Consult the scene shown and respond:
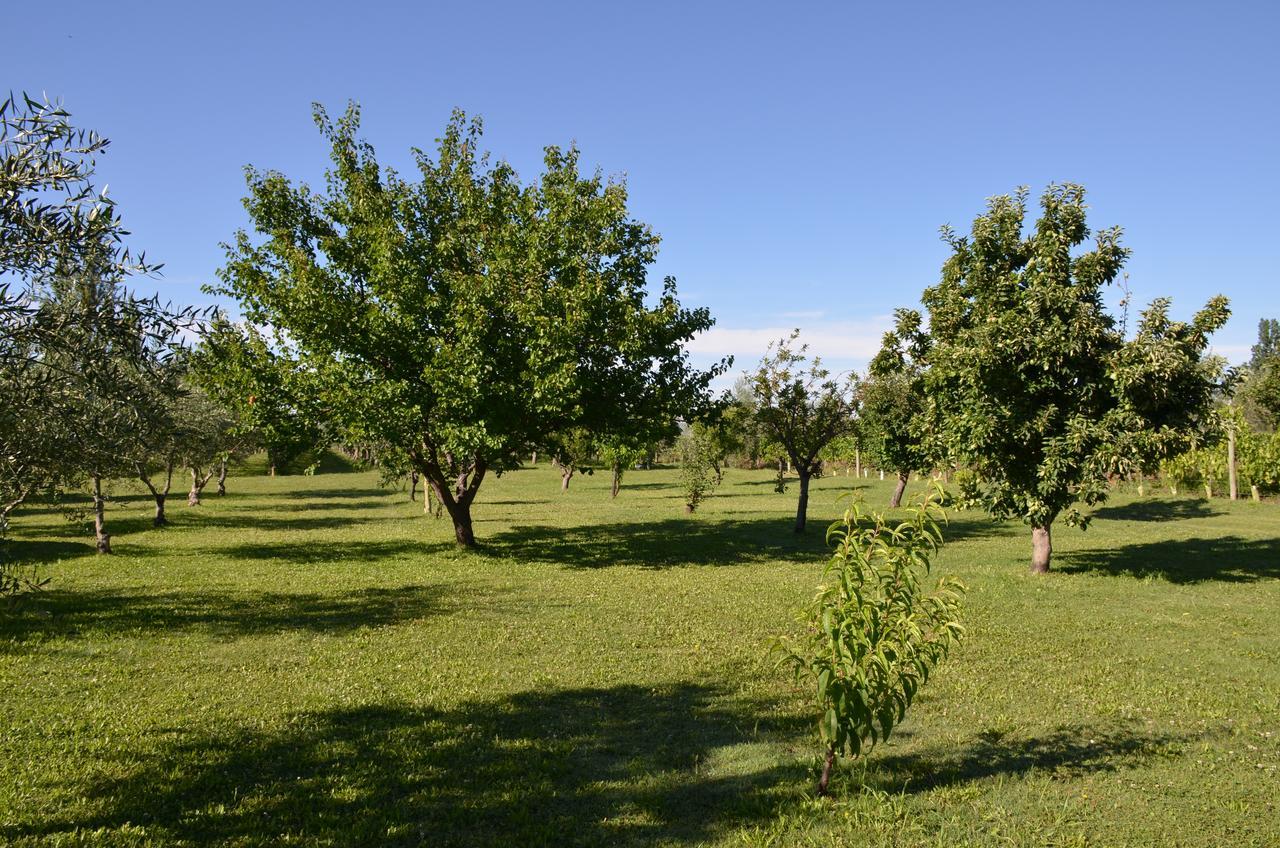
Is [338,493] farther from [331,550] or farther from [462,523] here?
[462,523]

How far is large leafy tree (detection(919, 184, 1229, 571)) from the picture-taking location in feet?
57.6

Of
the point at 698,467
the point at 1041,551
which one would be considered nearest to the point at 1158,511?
the point at 1041,551

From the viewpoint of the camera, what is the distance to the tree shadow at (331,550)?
23.7 metres

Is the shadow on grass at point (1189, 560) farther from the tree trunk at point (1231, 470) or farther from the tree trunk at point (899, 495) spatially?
the tree trunk at point (899, 495)

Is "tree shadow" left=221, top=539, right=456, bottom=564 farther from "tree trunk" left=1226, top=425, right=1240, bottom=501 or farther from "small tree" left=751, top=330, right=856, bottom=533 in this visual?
"tree trunk" left=1226, top=425, right=1240, bottom=501

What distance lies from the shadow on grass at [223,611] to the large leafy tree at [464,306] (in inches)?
183

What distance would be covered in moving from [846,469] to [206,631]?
7195 centimetres

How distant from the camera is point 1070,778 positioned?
759cm

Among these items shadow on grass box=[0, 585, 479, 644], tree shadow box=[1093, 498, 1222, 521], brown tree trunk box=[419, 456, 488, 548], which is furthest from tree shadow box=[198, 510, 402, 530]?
tree shadow box=[1093, 498, 1222, 521]

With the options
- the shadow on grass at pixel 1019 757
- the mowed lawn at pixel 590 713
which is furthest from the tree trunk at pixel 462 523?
the shadow on grass at pixel 1019 757

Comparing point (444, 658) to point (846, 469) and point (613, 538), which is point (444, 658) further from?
point (846, 469)

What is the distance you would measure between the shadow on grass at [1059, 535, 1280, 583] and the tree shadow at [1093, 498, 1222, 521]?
885 centimetres

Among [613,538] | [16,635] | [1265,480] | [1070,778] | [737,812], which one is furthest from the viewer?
[1265,480]

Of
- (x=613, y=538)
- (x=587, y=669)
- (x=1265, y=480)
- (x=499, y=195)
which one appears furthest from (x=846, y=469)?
(x=587, y=669)
